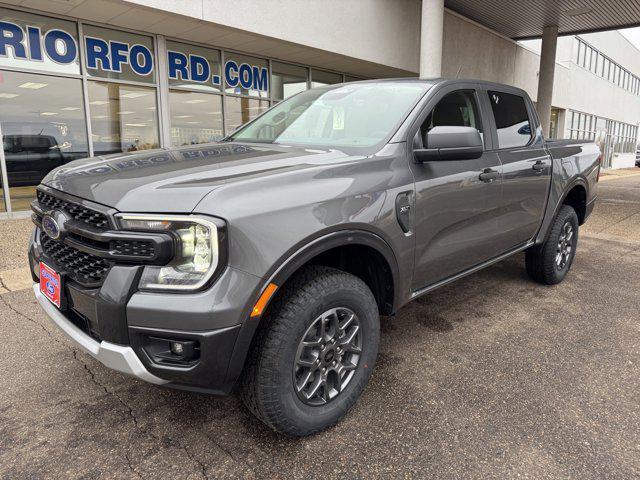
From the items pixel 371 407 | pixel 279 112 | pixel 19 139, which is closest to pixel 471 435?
pixel 371 407

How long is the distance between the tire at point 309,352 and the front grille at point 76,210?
0.78m

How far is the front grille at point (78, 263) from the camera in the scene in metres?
1.90

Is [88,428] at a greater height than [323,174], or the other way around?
[323,174]

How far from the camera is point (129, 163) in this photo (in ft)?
7.69

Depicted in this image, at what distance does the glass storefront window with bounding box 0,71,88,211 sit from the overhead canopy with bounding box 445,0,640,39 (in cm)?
1077

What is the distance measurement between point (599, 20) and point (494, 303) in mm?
16501

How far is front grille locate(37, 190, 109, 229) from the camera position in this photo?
1871 millimetres

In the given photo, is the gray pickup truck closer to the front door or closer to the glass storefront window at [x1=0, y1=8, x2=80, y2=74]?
the front door

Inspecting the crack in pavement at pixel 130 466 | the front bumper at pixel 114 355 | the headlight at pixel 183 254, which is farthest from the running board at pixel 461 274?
the crack in pavement at pixel 130 466

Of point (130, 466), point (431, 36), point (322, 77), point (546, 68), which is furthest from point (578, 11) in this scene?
point (130, 466)

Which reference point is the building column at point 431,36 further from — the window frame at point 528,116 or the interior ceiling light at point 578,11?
the window frame at point 528,116

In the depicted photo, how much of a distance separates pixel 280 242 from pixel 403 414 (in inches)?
46.3

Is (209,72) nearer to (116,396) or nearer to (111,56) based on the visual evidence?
(111,56)

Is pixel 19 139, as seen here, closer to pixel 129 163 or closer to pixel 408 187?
pixel 129 163
